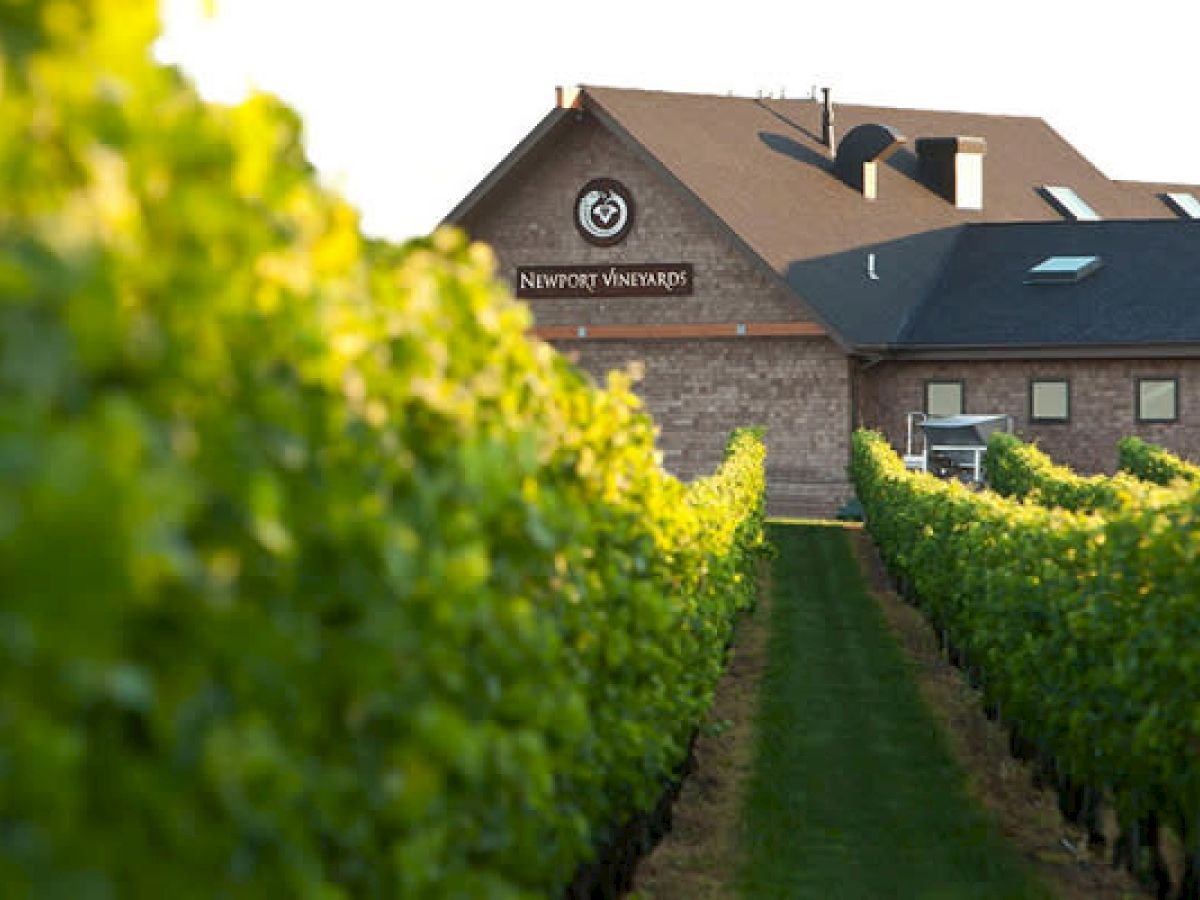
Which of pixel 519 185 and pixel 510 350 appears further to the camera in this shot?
pixel 519 185

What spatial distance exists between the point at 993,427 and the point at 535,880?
3090 centimetres

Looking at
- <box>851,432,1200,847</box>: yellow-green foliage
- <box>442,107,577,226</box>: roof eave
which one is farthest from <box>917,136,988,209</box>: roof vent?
<box>851,432,1200,847</box>: yellow-green foliage

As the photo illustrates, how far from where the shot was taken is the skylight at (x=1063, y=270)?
38312 millimetres

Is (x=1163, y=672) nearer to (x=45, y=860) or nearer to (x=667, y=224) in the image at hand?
(x=45, y=860)

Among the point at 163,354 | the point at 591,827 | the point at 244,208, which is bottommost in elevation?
the point at 591,827

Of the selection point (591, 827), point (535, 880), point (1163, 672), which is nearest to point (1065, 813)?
point (1163, 672)

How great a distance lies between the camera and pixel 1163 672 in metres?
9.02

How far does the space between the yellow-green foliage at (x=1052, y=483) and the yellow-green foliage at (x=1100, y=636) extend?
1.07 feet

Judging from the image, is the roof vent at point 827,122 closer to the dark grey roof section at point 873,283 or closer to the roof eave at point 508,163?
the dark grey roof section at point 873,283

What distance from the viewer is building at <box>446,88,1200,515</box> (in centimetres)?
3609

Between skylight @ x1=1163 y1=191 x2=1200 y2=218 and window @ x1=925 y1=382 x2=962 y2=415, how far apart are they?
1744 centimetres

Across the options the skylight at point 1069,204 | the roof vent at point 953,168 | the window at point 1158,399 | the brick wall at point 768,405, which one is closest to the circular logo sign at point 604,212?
the brick wall at point 768,405

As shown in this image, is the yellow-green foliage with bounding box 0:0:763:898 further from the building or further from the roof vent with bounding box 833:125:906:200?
the roof vent with bounding box 833:125:906:200

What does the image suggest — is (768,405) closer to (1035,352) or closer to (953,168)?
(1035,352)
